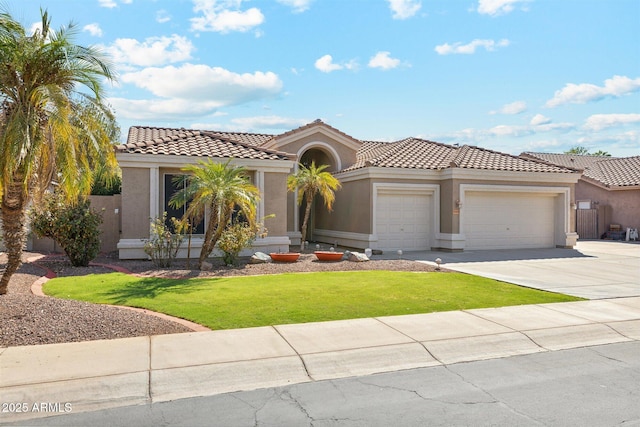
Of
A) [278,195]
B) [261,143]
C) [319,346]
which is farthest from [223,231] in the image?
[261,143]

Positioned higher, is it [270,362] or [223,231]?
[223,231]

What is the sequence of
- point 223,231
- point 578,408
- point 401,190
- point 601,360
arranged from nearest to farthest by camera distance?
1. point 578,408
2. point 601,360
3. point 223,231
4. point 401,190

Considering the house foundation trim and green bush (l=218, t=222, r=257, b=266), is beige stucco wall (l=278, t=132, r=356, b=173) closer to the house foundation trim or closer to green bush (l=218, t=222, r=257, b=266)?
the house foundation trim

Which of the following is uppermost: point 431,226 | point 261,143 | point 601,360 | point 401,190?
point 261,143

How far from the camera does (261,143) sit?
22.8 m

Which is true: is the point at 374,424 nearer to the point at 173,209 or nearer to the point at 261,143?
the point at 173,209

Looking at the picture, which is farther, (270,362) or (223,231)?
(223,231)

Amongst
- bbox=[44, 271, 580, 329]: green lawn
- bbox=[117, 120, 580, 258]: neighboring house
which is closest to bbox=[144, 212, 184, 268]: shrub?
bbox=[117, 120, 580, 258]: neighboring house

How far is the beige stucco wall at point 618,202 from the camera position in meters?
27.8

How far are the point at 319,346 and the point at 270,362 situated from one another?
0.84 meters

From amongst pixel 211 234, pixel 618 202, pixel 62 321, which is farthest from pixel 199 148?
pixel 618 202

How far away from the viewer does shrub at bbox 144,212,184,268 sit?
13727 millimetres

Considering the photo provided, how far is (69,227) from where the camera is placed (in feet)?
42.1

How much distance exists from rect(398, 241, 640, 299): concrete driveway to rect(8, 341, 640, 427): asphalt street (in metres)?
5.22
